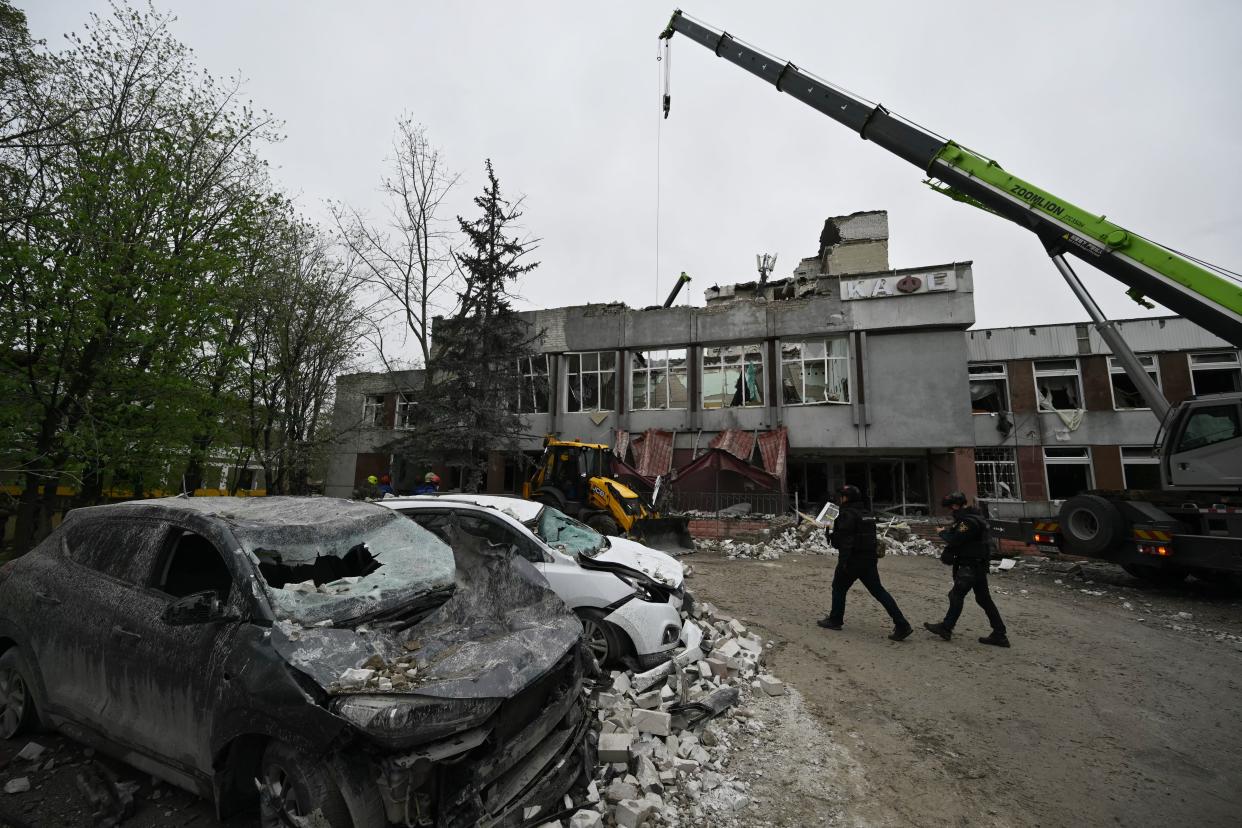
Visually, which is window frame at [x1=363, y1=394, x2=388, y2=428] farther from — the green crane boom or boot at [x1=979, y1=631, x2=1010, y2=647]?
boot at [x1=979, y1=631, x2=1010, y2=647]

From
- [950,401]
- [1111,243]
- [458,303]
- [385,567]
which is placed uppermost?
[458,303]

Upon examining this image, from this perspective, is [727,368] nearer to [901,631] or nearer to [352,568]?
[901,631]

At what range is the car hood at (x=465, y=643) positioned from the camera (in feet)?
7.78

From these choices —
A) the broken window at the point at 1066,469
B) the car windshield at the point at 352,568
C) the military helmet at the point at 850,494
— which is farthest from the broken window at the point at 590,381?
the car windshield at the point at 352,568

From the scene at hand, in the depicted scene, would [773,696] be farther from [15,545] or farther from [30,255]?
[15,545]

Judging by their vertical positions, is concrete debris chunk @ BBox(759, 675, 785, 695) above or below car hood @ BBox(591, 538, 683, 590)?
below

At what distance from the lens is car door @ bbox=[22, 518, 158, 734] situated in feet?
10.2

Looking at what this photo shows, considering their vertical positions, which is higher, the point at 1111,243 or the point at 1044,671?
the point at 1111,243

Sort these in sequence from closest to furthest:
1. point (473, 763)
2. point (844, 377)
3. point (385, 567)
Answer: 1. point (473, 763)
2. point (385, 567)
3. point (844, 377)

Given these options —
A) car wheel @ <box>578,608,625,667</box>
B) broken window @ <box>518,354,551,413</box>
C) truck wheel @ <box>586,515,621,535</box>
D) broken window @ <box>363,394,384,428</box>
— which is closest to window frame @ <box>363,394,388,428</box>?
broken window @ <box>363,394,384,428</box>

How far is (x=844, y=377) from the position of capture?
1886cm

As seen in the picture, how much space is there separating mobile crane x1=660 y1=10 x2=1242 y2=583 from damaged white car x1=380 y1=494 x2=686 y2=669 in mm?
8629

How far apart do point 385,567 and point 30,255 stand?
8725 mm

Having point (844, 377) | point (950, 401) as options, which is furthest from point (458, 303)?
point (950, 401)
